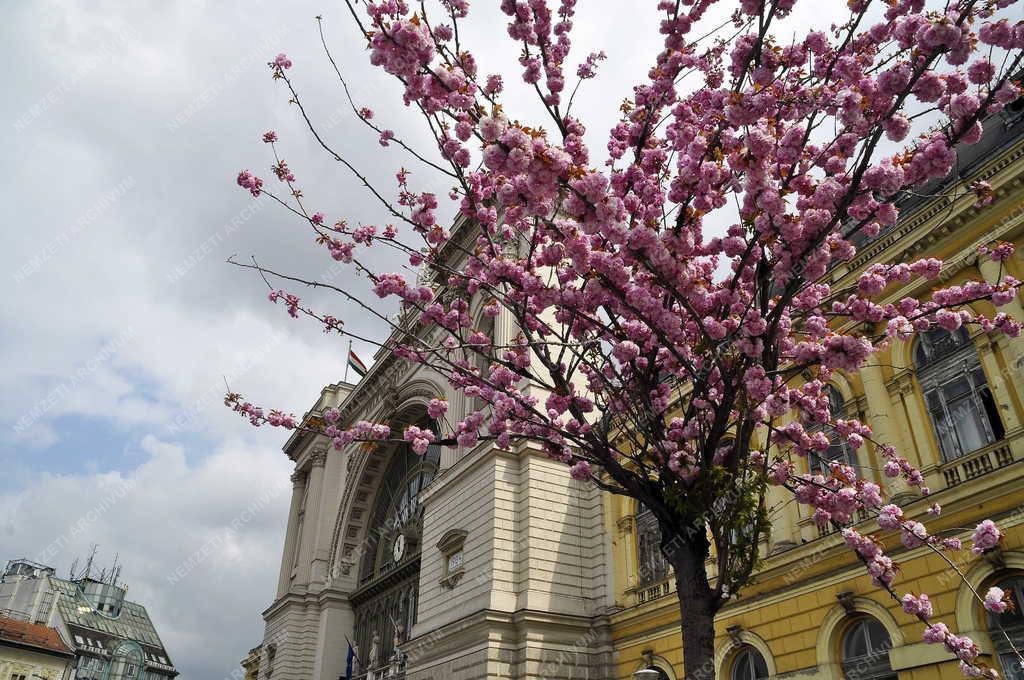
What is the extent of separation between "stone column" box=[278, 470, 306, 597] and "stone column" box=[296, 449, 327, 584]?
186cm

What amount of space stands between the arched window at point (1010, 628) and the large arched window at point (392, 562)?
20351 mm

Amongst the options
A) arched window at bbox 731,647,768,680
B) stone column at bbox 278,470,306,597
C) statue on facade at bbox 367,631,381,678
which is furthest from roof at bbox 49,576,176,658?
arched window at bbox 731,647,768,680

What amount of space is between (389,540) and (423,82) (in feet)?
100

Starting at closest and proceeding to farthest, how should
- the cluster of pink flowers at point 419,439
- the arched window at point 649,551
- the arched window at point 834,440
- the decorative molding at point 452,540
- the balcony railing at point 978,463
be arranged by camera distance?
1. the cluster of pink flowers at point 419,439
2. the balcony railing at point 978,463
3. the arched window at point 834,440
4. the arched window at point 649,551
5. the decorative molding at point 452,540

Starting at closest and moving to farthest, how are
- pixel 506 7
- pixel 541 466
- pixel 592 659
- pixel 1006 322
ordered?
pixel 506 7 < pixel 1006 322 < pixel 592 659 < pixel 541 466

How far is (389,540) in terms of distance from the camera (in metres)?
35.2

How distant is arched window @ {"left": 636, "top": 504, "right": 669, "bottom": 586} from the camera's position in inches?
777

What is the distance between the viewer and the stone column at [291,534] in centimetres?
4106

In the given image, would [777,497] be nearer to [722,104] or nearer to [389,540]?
[722,104]

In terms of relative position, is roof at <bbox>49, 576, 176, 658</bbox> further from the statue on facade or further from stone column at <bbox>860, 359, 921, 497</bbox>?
stone column at <bbox>860, 359, 921, 497</bbox>

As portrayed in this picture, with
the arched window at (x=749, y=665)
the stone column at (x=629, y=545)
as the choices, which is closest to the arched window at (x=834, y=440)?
the arched window at (x=749, y=665)

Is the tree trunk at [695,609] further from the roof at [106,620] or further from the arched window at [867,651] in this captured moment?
the roof at [106,620]

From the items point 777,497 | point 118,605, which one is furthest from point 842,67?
point 118,605

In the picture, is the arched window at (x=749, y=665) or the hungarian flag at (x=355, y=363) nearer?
the arched window at (x=749, y=665)
